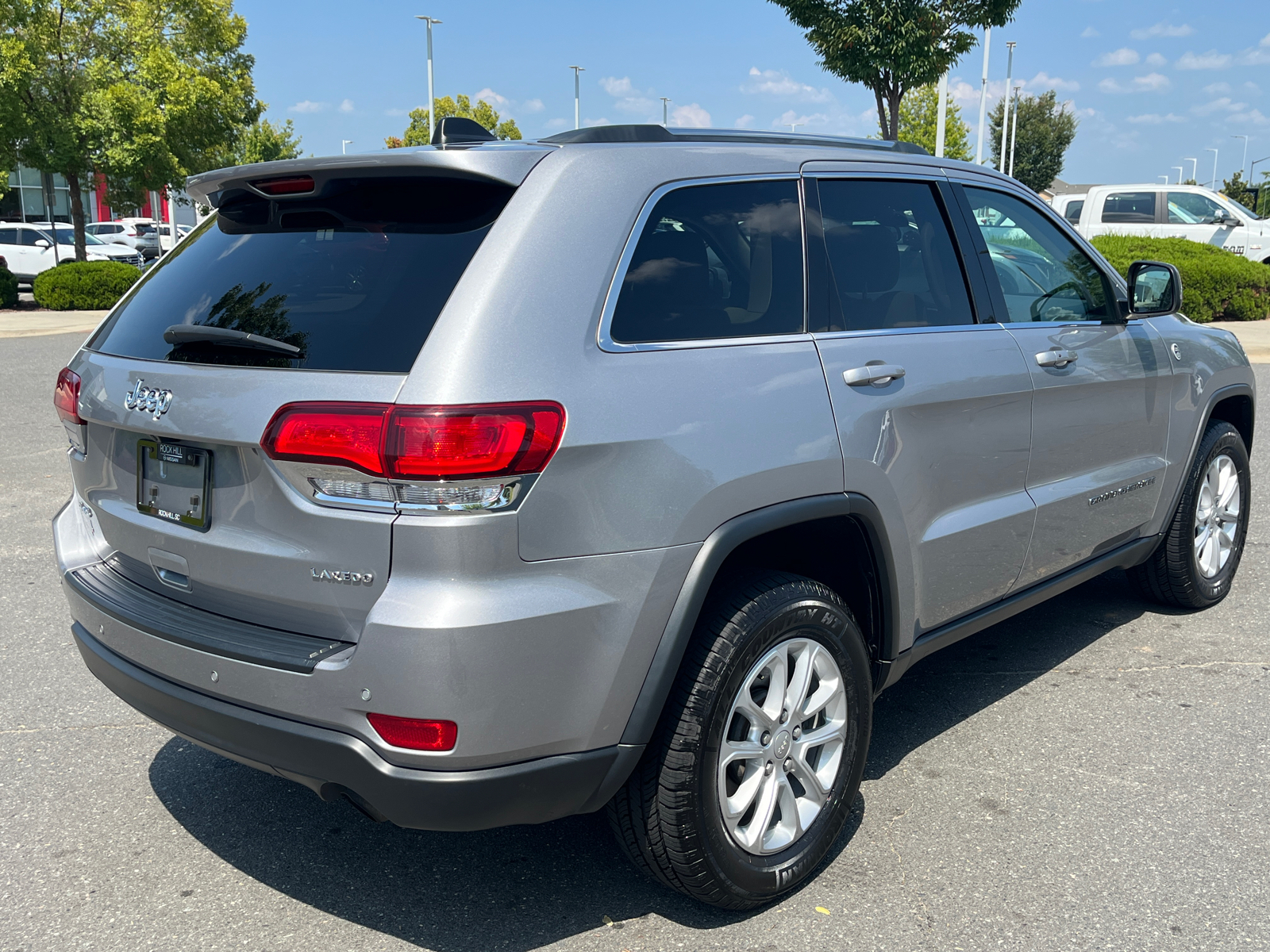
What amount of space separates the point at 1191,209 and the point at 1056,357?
2086cm

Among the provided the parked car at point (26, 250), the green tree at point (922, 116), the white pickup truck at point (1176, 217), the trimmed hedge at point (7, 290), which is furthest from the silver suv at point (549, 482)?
the green tree at point (922, 116)

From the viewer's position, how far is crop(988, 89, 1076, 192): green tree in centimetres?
6238

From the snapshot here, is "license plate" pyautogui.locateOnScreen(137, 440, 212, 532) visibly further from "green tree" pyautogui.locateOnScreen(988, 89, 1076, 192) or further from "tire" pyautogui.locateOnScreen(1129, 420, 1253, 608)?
"green tree" pyautogui.locateOnScreen(988, 89, 1076, 192)

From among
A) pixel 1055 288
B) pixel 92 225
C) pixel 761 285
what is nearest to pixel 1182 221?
pixel 1055 288

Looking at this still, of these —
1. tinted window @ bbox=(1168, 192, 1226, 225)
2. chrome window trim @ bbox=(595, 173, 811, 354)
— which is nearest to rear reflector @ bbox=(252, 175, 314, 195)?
chrome window trim @ bbox=(595, 173, 811, 354)

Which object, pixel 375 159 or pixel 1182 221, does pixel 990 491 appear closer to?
pixel 375 159

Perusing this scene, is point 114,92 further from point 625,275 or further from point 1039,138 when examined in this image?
point 1039,138

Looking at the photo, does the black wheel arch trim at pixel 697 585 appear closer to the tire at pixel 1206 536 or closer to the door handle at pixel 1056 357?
the door handle at pixel 1056 357

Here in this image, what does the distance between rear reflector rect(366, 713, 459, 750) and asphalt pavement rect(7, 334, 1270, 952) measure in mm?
694

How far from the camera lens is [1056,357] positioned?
3695 millimetres

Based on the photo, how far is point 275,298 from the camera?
2557 mm

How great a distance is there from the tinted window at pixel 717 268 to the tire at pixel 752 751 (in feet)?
2.12

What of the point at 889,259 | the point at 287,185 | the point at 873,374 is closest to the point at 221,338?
the point at 287,185

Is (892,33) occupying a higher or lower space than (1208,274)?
higher
